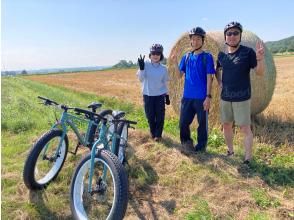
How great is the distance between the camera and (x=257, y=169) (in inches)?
208

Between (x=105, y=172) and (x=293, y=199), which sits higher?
(x=105, y=172)

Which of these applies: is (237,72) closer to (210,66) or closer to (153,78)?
(210,66)

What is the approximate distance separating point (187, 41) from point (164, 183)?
3.87 metres

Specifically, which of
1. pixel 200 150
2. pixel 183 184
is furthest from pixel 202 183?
pixel 200 150

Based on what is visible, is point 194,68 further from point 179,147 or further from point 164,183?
point 164,183

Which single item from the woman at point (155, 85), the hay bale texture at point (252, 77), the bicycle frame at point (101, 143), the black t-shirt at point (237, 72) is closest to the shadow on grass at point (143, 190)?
the bicycle frame at point (101, 143)

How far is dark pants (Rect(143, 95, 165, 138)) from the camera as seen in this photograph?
6422mm

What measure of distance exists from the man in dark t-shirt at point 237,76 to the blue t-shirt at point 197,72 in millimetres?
182

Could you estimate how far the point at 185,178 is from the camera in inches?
198

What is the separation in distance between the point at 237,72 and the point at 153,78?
1592 mm

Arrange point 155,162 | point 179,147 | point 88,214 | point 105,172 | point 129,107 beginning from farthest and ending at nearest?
point 129,107, point 179,147, point 155,162, point 88,214, point 105,172

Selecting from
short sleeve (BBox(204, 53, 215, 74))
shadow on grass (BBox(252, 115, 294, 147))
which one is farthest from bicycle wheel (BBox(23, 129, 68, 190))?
shadow on grass (BBox(252, 115, 294, 147))

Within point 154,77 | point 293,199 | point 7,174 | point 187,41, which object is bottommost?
point 293,199

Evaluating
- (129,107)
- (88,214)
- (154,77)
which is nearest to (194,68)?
(154,77)
